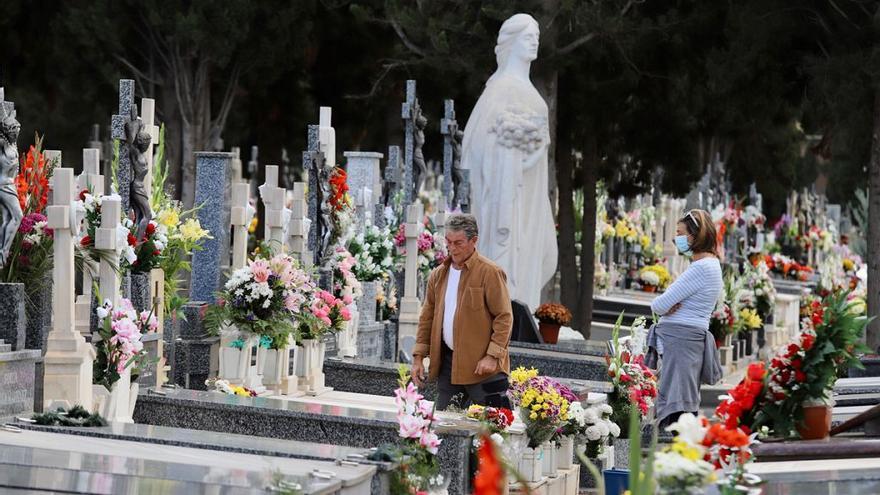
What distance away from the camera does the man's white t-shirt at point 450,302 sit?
9.34m

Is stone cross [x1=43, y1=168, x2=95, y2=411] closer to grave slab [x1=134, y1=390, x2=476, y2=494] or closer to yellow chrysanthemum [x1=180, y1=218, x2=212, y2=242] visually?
grave slab [x1=134, y1=390, x2=476, y2=494]

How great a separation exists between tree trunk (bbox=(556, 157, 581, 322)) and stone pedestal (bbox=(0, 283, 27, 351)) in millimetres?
14103

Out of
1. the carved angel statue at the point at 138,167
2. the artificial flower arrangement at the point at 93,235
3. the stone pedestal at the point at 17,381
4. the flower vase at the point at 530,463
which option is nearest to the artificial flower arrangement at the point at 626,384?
the flower vase at the point at 530,463

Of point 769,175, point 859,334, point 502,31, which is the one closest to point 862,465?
point 859,334

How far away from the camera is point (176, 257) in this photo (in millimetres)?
11680

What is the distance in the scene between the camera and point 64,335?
9219mm

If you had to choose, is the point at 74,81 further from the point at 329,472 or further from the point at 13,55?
the point at 329,472

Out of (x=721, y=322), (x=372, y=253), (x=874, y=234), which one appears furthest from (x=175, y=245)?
(x=874, y=234)

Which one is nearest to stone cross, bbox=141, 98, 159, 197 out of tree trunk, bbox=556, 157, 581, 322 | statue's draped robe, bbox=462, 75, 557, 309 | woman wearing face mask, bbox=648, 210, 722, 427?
woman wearing face mask, bbox=648, 210, 722, 427

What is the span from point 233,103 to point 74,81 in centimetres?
291

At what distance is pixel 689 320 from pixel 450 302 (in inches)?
70.0

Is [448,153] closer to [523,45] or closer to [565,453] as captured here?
[523,45]

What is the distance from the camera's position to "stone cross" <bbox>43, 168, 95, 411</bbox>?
911cm

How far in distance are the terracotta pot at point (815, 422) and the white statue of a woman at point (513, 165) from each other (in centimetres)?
909
